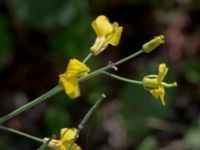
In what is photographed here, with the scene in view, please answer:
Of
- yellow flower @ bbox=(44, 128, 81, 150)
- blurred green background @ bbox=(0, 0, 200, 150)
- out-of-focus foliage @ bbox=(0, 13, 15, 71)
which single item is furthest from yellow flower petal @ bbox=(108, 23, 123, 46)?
out-of-focus foliage @ bbox=(0, 13, 15, 71)

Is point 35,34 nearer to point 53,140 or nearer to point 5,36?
point 5,36

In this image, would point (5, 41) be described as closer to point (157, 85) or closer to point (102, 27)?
point (102, 27)

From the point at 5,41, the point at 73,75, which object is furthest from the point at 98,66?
the point at 73,75

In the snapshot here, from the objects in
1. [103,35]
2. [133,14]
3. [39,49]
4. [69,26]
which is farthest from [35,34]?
[103,35]

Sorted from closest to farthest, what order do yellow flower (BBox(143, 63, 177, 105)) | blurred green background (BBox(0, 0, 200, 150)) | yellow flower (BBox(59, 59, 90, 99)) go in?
yellow flower (BBox(59, 59, 90, 99)), yellow flower (BBox(143, 63, 177, 105)), blurred green background (BBox(0, 0, 200, 150))

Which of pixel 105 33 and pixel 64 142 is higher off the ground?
pixel 105 33

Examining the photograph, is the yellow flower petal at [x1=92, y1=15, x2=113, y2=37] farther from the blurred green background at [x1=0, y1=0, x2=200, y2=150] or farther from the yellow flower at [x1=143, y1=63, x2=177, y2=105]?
the blurred green background at [x1=0, y1=0, x2=200, y2=150]

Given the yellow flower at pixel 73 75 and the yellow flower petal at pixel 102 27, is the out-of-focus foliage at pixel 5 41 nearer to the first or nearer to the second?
the yellow flower petal at pixel 102 27

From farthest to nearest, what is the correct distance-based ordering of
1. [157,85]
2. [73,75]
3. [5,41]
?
[5,41]
[157,85]
[73,75]
